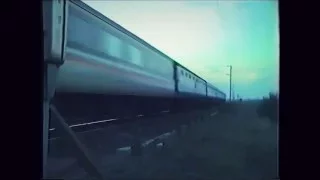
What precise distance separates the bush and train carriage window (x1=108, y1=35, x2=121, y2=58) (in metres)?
0.73

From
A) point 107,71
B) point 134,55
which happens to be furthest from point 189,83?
point 107,71

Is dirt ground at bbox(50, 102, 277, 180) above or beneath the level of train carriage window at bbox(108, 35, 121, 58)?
beneath

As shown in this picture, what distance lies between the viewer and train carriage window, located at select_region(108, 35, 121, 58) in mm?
1819

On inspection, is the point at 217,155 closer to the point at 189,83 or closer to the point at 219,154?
the point at 219,154

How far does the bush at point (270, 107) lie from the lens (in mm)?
1855

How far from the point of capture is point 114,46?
72.1 inches

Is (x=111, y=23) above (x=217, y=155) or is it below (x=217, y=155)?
above

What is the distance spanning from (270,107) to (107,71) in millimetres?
804

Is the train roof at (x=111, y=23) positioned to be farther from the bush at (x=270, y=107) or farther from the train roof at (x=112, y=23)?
the bush at (x=270, y=107)

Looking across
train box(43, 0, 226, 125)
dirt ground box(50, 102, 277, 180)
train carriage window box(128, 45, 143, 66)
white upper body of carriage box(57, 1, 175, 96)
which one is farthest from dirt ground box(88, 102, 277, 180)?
train carriage window box(128, 45, 143, 66)

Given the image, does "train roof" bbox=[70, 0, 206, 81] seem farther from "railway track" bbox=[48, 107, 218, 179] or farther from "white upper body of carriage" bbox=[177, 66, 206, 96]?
"railway track" bbox=[48, 107, 218, 179]

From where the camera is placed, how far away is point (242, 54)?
1.83 metres
